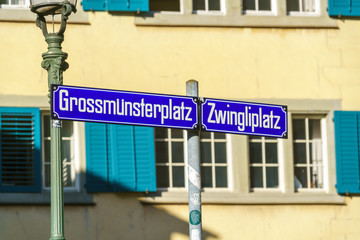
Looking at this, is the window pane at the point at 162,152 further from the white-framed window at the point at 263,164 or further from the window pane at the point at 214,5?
the window pane at the point at 214,5

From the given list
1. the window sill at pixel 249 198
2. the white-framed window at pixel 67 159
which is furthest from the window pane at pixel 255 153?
the white-framed window at pixel 67 159

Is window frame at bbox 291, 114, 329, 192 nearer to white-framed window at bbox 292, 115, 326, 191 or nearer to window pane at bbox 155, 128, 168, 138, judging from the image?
white-framed window at bbox 292, 115, 326, 191

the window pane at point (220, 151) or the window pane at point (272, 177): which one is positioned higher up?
the window pane at point (220, 151)

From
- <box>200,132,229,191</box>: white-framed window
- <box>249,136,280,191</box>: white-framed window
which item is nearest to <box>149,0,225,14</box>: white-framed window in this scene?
<box>200,132,229,191</box>: white-framed window

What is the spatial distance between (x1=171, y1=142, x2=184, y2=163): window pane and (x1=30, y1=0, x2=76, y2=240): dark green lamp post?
19.8 feet

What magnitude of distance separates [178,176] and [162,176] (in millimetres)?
237

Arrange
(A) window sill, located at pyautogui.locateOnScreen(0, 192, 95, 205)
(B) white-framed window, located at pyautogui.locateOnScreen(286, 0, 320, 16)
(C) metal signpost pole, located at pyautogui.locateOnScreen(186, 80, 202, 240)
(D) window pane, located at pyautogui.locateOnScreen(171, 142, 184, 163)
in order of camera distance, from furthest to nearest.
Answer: (B) white-framed window, located at pyautogui.locateOnScreen(286, 0, 320, 16)
(D) window pane, located at pyautogui.locateOnScreen(171, 142, 184, 163)
(A) window sill, located at pyautogui.locateOnScreen(0, 192, 95, 205)
(C) metal signpost pole, located at pyautogui.locateOnScreen(186, 80, 202, 240)

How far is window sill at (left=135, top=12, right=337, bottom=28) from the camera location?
1555cm

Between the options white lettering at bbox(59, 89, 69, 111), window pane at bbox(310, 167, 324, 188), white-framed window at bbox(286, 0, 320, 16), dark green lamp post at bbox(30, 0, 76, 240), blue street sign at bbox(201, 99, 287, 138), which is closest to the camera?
white lettering at bbox(59, 89, 69, 111)

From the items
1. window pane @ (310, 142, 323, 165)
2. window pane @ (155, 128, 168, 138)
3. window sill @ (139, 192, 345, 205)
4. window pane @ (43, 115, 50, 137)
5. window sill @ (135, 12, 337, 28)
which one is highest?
window sill @ (135, 12, 337, 28)

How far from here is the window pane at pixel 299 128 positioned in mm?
16086

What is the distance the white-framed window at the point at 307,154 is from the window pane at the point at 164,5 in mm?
2406

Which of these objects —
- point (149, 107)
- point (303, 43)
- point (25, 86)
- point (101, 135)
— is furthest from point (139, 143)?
point (149, 107)

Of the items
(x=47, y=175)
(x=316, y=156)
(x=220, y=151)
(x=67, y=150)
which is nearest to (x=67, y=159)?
(x=67, y=150)
